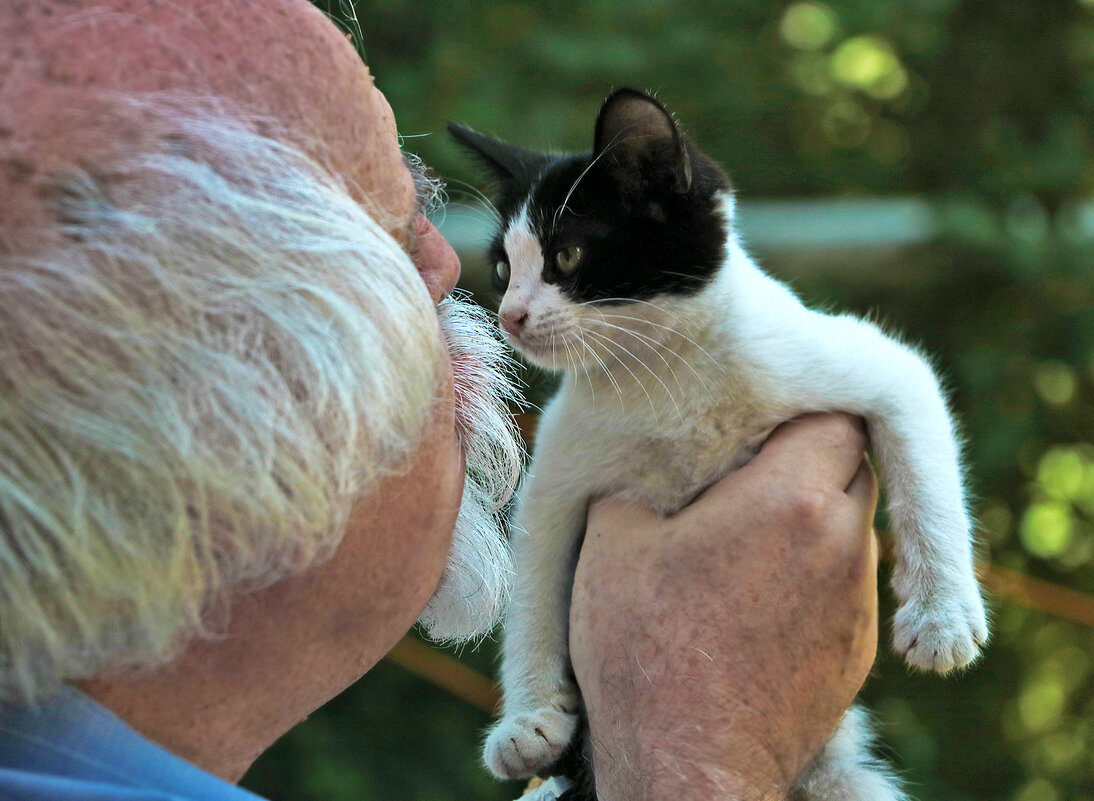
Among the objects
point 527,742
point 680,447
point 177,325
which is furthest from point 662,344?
point 177,325

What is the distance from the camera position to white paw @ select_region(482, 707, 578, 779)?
3.63 feet

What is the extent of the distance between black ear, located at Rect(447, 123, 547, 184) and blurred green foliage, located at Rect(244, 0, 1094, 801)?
1.83 feet

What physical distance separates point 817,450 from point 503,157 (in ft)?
2.04

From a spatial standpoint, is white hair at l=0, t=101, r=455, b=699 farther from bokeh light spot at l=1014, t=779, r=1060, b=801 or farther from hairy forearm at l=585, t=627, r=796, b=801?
bokeh light spot at l=1014, t=779, r=1060, b=801

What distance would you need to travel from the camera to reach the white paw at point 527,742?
43.6 inches

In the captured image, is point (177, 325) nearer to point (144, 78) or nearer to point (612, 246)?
point (144, 78)

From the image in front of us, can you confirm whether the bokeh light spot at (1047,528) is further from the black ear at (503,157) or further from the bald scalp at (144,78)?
the bald scalp at (144,78)

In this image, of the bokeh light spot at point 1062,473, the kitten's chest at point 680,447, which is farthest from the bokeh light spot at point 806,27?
the kitten's chest at point 680,447

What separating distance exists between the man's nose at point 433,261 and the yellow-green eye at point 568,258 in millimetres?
298

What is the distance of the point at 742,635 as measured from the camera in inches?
37.0

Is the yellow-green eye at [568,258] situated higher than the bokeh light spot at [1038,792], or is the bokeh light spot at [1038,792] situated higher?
the yellow-green eye at [568,258]

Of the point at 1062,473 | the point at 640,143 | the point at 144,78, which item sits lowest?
the point at 1062,473

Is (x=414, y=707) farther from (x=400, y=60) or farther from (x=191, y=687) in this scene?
(x=191, y=687)

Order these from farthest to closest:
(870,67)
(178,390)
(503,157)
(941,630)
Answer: (870,67), (503,157), (941,630), (178,390)
